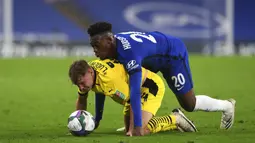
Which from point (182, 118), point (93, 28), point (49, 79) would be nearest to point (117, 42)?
point (93, 28)

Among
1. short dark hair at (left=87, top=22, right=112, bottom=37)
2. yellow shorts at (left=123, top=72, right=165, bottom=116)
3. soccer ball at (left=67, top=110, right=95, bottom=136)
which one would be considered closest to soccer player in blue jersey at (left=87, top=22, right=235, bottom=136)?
short dark hair at (left=87, top=22, right=112, bottom=37)

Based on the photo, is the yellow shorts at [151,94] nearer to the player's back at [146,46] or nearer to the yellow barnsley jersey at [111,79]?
the player's back at [146,46]

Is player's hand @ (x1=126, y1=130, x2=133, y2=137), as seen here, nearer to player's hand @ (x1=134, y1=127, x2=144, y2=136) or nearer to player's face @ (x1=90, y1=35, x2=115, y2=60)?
player's hand @ (x1=134, y1=127, x2=144, y2=136)

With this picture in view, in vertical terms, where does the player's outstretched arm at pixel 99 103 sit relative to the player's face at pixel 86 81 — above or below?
below

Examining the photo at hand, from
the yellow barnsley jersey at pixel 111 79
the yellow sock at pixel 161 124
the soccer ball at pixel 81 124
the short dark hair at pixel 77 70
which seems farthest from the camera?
the yellow sock at pixel 161 124

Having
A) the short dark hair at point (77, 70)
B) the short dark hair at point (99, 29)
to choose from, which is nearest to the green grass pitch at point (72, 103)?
the short dark hair at point (77, 70)

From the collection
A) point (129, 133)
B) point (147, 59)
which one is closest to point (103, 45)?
point (147, 59)

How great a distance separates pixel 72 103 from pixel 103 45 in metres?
7.71

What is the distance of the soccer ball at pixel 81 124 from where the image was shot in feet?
36.9

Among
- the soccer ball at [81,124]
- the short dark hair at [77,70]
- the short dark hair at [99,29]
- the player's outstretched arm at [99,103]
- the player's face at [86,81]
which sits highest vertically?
the short dark hair at [99,29]

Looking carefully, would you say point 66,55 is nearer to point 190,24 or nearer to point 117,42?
point 190,24

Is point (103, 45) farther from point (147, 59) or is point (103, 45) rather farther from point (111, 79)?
point (147, 59)

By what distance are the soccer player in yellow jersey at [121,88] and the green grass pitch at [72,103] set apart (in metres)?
0.25

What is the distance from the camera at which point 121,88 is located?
1123 centimetres
